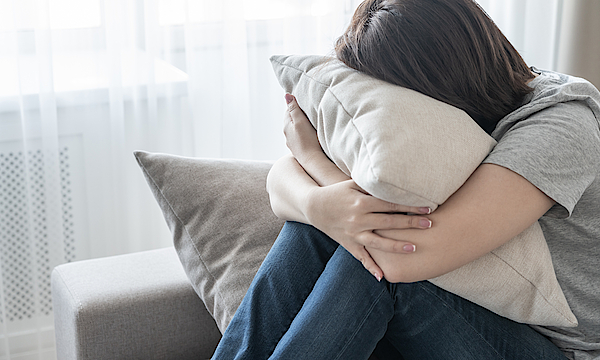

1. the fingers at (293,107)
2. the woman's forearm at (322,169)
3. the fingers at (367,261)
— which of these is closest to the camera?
the fingers at (367,261)

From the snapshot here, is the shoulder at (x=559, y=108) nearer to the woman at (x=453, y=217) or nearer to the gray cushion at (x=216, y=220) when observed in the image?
the woman at (x=453, y=217)

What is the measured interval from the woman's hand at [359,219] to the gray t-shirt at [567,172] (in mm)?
139

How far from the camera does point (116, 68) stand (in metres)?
1.63

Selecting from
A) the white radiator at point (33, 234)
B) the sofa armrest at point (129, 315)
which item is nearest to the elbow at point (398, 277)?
the sofa armrest at point (129, 315)

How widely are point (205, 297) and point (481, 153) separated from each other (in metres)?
0.62

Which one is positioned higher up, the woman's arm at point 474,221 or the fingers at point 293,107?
the fingers at point 293,107

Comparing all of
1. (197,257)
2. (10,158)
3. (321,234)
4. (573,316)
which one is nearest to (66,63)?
(10,158)

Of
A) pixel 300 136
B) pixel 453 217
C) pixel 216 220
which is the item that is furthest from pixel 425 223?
pixel 216 220

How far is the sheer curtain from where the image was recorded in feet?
5.17

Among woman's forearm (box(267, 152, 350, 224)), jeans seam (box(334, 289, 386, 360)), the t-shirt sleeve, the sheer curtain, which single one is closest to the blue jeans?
jeans seam (box(334, 289, 386, 360))

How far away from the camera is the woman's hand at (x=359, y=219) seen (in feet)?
2.67

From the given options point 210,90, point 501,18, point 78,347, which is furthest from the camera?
point 501,18

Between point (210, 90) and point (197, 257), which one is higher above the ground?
point (210, 90)

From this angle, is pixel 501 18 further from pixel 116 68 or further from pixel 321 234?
pixel 321 234
